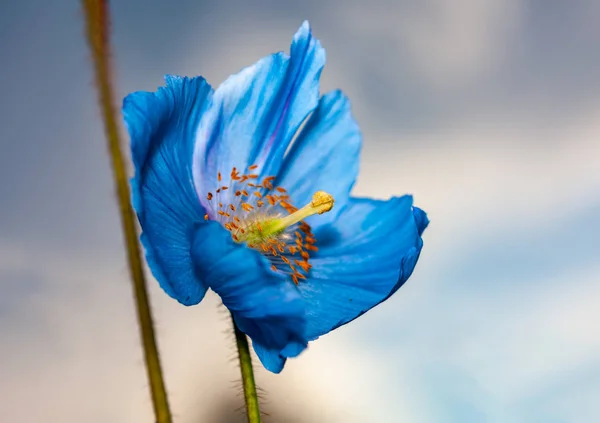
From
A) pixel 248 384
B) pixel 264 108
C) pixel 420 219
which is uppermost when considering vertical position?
pixel 264 108

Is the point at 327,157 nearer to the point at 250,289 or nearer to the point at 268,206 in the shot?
the point at 268,206

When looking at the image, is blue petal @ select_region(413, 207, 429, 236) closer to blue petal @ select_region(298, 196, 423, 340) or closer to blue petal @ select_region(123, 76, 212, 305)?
blue petal @ select_region(298, 196, 423, 340)

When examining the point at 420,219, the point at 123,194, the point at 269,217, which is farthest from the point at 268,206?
the point at 123,194

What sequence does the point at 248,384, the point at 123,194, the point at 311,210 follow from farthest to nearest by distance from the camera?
the point at 311,210 → the point at 248,384 → the point at 123,194

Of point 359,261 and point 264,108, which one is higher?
point 264,108

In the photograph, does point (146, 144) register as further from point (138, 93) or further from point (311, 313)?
point (311, 313)

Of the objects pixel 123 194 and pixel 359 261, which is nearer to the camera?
pixel 123 194

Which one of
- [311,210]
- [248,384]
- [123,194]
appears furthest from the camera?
[311,210]
